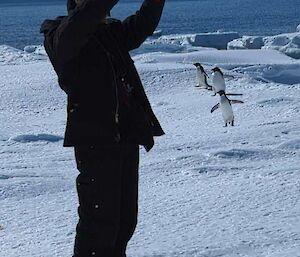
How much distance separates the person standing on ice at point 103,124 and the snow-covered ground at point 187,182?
0.60 m

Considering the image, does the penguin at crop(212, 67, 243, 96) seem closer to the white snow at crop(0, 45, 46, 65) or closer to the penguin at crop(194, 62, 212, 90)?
the penguin at crop(194, 62, 212, 90)

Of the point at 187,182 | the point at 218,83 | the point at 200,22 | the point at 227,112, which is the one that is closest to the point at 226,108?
the point at 227,112

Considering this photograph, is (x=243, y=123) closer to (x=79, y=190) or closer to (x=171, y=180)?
(x=171, y=180)

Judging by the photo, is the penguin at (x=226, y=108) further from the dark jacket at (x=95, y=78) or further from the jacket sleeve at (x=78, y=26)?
the jacket sleeve at (x=78, y=26)

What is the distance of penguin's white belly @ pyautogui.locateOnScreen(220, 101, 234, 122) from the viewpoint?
285 inches

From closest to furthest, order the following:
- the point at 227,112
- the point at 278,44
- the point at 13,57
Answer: the point at 227,112 < the point at 13,57 < the point at 278,44

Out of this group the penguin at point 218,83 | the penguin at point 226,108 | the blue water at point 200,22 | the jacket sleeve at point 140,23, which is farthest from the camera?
the blue water at point 200,22

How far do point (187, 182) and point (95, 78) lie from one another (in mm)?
2142

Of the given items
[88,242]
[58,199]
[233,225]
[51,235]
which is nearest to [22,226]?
[51,235]

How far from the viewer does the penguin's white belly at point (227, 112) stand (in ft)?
23.8

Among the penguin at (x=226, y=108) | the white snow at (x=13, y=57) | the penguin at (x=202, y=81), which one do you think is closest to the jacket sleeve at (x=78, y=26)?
the penguin at (x=226, y=108)

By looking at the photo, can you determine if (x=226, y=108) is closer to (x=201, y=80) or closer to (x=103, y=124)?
(x=201, y=80)

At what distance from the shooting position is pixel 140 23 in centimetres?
229

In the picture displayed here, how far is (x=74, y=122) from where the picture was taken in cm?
218
